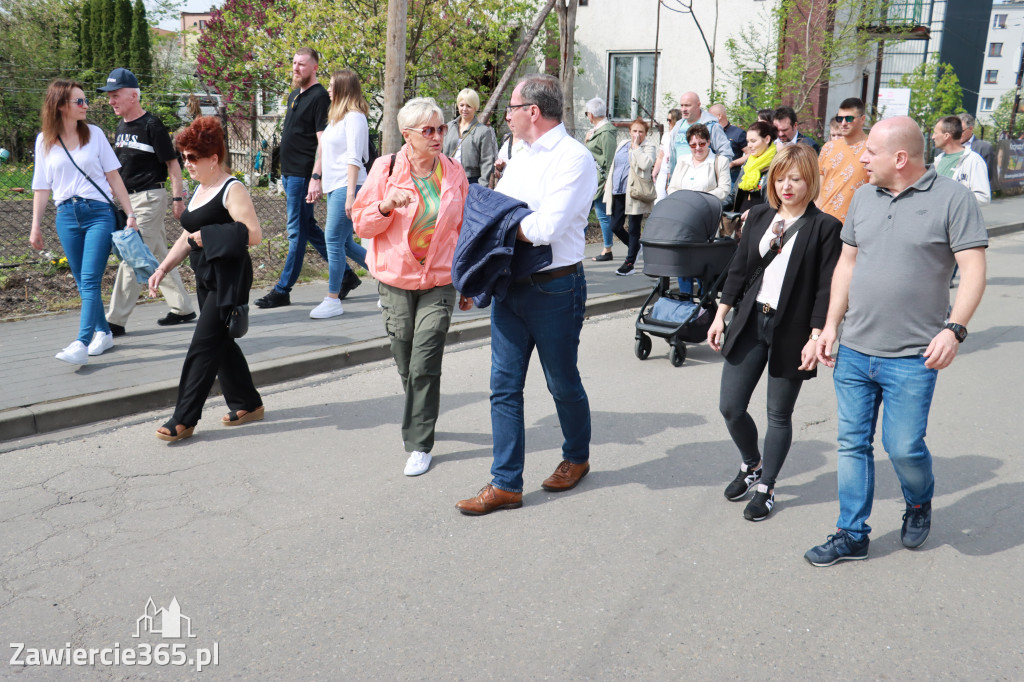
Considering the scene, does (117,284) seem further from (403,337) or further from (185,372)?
(403,337)

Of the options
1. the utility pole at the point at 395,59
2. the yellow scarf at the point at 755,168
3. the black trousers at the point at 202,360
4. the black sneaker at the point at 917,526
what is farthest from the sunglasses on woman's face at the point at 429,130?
the yellow scarf at the point at 755,168

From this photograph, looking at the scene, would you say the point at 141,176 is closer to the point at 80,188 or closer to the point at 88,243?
the point at 80,188

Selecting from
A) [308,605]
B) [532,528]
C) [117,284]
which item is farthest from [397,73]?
[308,605]

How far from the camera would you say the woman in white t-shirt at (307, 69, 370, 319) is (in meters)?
7.43

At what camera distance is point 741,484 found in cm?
432

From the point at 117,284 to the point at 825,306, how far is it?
5.43 m

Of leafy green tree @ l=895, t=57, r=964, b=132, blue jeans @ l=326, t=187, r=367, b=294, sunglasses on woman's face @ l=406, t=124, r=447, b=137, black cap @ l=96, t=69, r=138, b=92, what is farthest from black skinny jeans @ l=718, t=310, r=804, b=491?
leafy green tree @ l=895, t=57, r=964, b=132

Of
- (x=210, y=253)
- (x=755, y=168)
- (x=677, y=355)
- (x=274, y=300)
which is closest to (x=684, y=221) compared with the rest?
(x=677, y=355)

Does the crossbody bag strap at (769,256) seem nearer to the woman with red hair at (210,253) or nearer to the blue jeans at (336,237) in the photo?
the woman with red hair at (210,253)

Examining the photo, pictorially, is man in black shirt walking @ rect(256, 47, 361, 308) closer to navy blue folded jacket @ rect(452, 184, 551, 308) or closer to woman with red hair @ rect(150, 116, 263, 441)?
woman with red hair @ rect(150, 116, 263, 441)

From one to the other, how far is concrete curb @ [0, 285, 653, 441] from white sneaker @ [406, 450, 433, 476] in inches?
78.5

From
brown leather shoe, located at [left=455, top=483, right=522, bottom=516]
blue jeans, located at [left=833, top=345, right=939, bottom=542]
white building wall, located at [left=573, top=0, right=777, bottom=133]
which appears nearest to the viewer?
blue jeans, located at [left=833, top=345, right=939, bottom=542]

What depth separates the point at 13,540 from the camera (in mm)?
3793

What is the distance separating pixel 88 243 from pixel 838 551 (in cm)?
540
